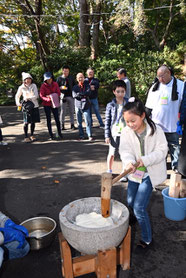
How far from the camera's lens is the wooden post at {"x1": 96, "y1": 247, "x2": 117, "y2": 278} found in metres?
2.16

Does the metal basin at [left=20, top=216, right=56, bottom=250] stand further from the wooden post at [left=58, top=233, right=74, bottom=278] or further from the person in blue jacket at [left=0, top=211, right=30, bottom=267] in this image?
the wooden post at [left=58, top=233, right=74, bottom=278]

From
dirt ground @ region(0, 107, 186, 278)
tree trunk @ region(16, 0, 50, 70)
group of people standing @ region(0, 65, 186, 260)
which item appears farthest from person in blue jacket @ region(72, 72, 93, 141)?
tree trunk @ region(16, 0, 50, 70)

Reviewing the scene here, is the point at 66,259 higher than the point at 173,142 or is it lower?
lower

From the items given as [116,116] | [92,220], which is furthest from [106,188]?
[116,116]

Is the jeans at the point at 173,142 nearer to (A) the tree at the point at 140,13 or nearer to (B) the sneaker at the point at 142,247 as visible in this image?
(B) the sneaker at the point at 142,247

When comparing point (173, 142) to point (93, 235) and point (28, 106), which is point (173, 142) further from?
point (28, 106)

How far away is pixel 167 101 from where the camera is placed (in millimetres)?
4438

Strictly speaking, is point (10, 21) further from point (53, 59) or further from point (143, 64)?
point (143, 64)

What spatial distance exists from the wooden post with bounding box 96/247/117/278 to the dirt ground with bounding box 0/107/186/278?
1.09ft

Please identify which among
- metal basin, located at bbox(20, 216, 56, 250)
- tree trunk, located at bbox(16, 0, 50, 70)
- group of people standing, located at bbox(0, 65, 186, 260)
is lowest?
metal basin, located at bbox(20, 216, 56, 250)

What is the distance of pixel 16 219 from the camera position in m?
3.55

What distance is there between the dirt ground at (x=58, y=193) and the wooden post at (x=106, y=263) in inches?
13.1

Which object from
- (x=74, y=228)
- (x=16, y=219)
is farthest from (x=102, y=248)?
(x=16, y=219)

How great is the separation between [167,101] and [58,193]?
254 cm
